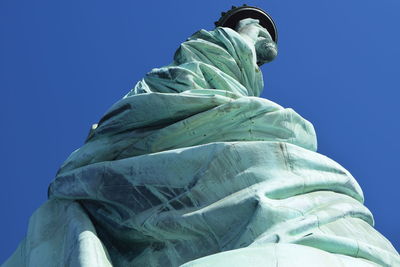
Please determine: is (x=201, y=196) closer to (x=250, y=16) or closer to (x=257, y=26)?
(x=257, y=26)

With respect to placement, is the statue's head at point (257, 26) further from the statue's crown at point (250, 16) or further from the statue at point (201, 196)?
the statue at point (201, 196)

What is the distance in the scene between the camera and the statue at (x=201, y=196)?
17.0ft

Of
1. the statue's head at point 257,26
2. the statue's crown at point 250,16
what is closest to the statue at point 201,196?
the statue's head at point 257,26

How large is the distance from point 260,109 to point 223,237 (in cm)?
143

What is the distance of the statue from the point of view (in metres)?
5.19

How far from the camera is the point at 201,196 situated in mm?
5871

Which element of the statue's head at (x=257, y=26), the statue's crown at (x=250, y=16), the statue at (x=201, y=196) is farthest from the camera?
the statue's crown at (x=250, y=16)

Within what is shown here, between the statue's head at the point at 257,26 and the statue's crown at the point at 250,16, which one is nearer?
the statue's head at the point at 257,26

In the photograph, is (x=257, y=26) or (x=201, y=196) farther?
(x=257, y=26)

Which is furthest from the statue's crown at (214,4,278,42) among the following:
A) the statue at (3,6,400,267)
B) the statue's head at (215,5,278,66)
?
the statue at (3,6,400,267)

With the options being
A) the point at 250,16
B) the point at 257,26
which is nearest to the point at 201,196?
the point at 257,26

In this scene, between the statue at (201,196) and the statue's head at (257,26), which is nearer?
the statue at (201,196)

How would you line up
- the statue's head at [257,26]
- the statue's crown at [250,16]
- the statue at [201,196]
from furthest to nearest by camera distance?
1. the statue's crown at [250,16]
2. the statue's head at [257,26]
3. the statue at [201,196]

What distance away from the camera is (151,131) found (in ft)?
22.3
